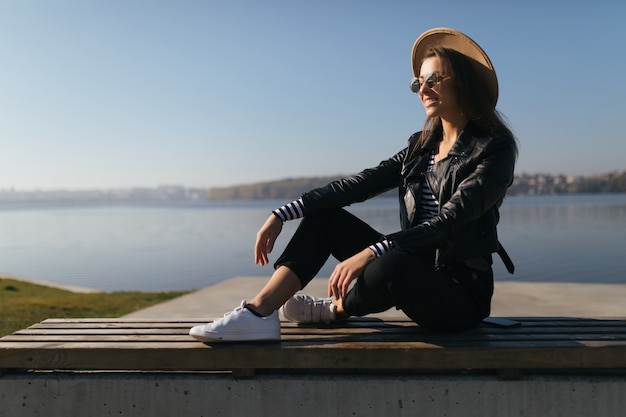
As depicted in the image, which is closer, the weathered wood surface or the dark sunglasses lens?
the weathered wood surface

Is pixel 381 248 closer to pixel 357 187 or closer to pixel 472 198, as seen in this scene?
pixel 472 198

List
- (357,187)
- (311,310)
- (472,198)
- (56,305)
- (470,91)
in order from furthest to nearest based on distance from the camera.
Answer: (56,305) < (357,187) < (311,310) < (470,91) < (472,198)

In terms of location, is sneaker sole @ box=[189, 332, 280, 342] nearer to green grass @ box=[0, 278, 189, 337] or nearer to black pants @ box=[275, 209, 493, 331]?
black pants @ box=[275, 209, 493, 331]

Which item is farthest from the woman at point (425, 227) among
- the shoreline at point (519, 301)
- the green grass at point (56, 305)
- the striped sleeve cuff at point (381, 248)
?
the green grass at point (56, 305)

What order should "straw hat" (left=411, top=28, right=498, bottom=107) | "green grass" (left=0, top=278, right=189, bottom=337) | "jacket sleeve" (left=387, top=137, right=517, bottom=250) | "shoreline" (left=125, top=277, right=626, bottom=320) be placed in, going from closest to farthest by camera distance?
"jacket sleeve" (left=387, top=137, right=517, bottom=250)
"straw hat" (left=411, top=28, right=498, bottom=107)
"shoreline" (left=125, top=277, right=626, bottom=320)
"green grass" (left=0, top=278, right=189, bottom=337)

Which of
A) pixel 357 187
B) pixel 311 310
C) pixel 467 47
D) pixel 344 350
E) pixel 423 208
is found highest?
pixel 467 47

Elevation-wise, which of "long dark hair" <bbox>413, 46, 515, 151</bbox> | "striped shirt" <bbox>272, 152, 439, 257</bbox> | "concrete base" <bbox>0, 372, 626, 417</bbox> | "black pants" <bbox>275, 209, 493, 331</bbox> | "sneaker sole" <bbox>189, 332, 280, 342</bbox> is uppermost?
"long dark hair" <bbox>413, 46, 515, 151</bbox>

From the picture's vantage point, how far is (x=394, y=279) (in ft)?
8.53

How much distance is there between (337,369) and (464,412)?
58 centimetres

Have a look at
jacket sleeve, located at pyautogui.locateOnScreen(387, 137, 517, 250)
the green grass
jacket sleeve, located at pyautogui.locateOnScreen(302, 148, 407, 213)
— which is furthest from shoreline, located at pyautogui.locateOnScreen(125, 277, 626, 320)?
jacket sleeve, located at pyautogui.locateOnScreen(387, 137, 517, 250)

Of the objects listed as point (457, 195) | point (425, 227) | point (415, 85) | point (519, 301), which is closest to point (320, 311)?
point (425, 227)

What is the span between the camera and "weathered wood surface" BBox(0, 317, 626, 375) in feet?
8.25

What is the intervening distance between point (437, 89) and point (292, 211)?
3.17 ft

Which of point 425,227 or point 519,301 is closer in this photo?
point 425,227
